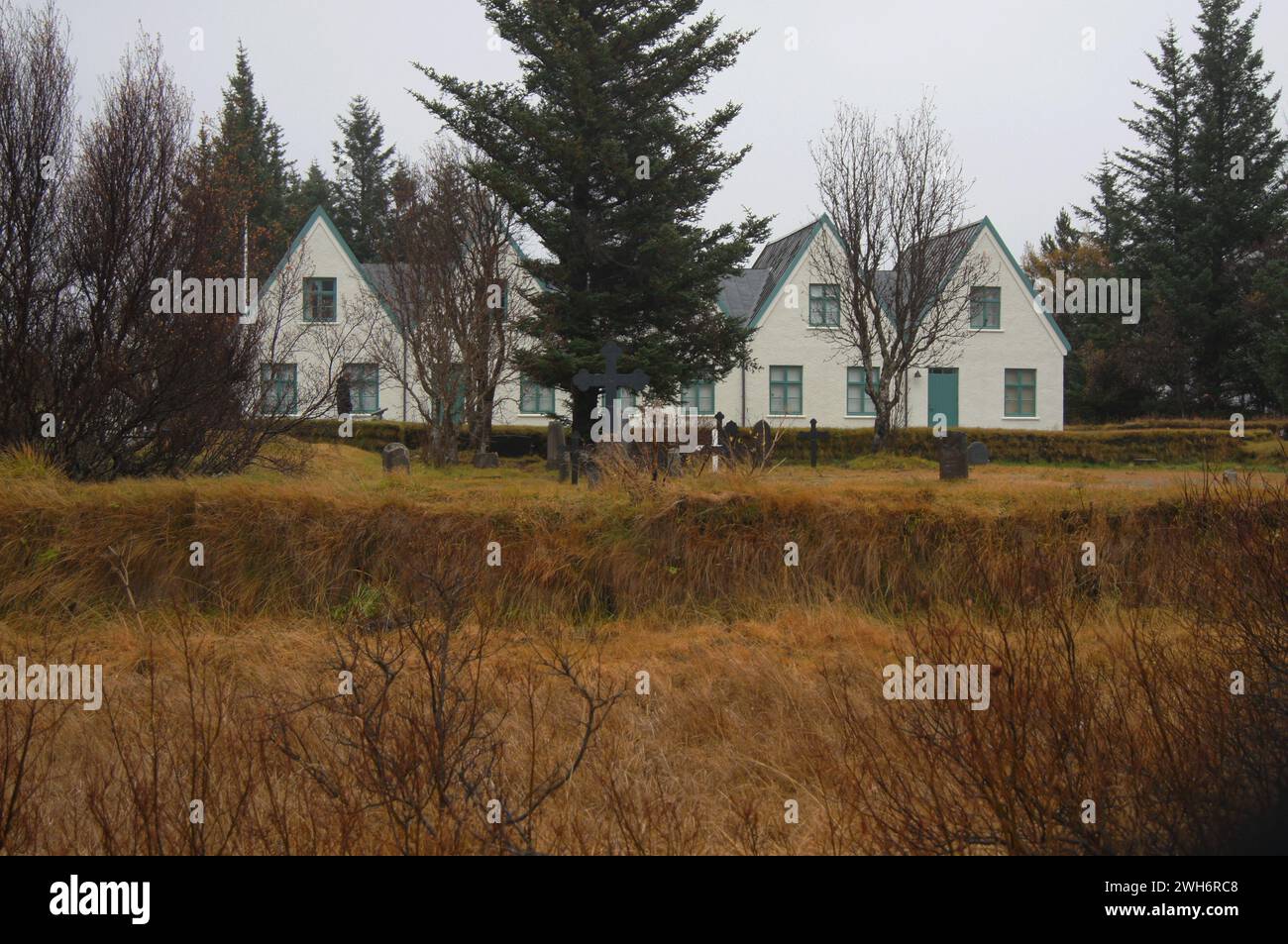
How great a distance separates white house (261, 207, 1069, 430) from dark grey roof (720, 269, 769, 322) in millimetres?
263

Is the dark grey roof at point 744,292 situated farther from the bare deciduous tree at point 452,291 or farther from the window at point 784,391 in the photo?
the bare deciduous tree at point 452,291

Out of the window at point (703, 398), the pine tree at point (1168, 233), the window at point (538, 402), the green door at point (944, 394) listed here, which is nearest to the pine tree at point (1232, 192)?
the pine tree at point (1168, 233)

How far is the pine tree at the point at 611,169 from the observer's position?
2030 cm

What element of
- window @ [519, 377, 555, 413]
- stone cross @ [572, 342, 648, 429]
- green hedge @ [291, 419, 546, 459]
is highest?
window @ [519, 377, 555, 413]

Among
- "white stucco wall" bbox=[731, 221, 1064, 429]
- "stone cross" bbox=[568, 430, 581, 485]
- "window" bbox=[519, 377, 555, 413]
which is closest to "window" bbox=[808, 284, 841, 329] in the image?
"white stucco wall" bbox=[731, 221, 1064, 429]

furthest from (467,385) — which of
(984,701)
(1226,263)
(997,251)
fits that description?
(1226,263)

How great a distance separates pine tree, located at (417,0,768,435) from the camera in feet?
66.6

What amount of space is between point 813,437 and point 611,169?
9.09 metres

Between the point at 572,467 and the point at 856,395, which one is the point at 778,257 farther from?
the point at 572,467

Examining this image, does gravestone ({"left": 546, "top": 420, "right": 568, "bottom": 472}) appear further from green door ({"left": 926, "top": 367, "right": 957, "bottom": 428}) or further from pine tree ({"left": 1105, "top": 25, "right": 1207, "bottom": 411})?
pine tree ({"left": 1105, "top": 25, "right": 1207, "bottom": 411})

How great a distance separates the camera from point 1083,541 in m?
11.0

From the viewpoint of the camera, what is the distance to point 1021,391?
119ft

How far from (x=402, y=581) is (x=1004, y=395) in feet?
100

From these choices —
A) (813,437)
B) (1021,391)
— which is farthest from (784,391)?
(813,437)
